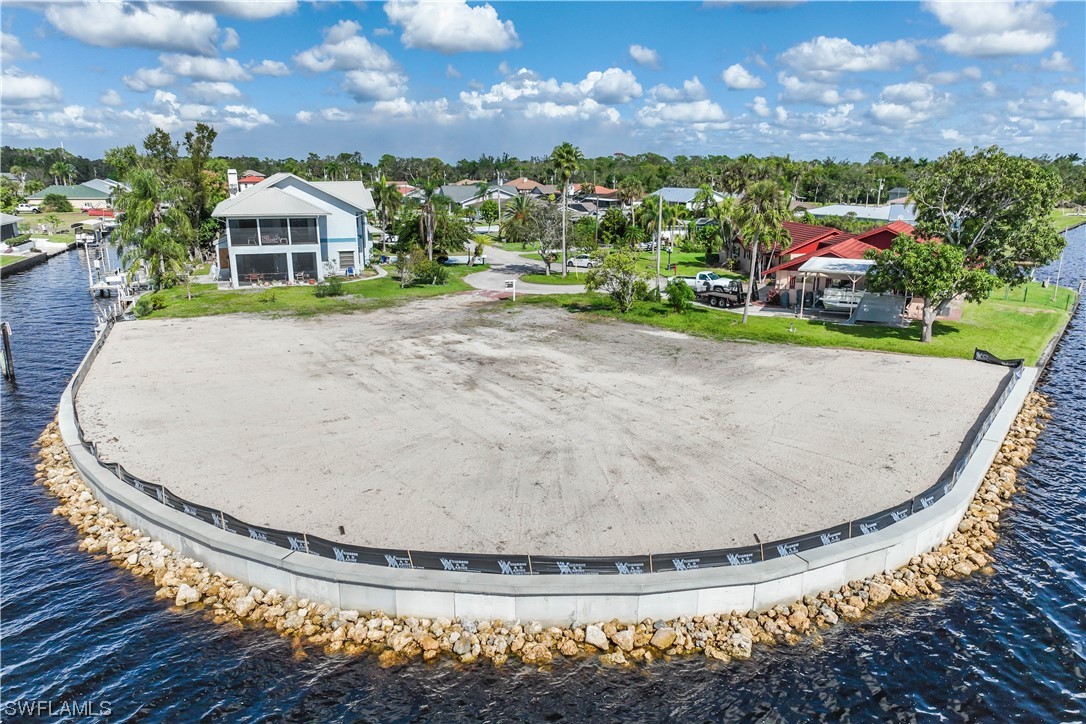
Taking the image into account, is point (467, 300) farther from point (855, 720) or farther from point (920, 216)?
point (855, 720)

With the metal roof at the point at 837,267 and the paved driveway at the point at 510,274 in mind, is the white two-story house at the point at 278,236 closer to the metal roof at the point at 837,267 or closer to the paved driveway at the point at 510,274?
the paved driveway at the point at 510,274

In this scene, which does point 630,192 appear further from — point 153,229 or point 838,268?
point 153,229

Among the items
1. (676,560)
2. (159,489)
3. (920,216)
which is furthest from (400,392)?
(920,216)

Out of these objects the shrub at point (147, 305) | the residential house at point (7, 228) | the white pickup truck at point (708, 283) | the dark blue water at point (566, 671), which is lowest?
→ the dark blue water at point (566, 671)

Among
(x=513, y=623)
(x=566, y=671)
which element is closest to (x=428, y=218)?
(x=513, y=623)

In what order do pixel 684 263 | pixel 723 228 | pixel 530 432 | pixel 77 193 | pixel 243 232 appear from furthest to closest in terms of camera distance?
pixel 77 193
pixel 684 263
pixel 723 228
pixel 243 232
pixel 530 432

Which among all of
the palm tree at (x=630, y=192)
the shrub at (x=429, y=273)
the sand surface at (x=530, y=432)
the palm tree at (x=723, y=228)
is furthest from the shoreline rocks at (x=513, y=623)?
the palm tree at (x=630, y=192)

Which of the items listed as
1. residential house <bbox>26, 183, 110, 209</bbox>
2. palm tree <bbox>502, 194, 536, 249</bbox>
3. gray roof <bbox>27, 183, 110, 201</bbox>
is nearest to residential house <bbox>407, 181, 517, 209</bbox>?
palm tree <bbox>502, 194, 536, 249</bbox>
